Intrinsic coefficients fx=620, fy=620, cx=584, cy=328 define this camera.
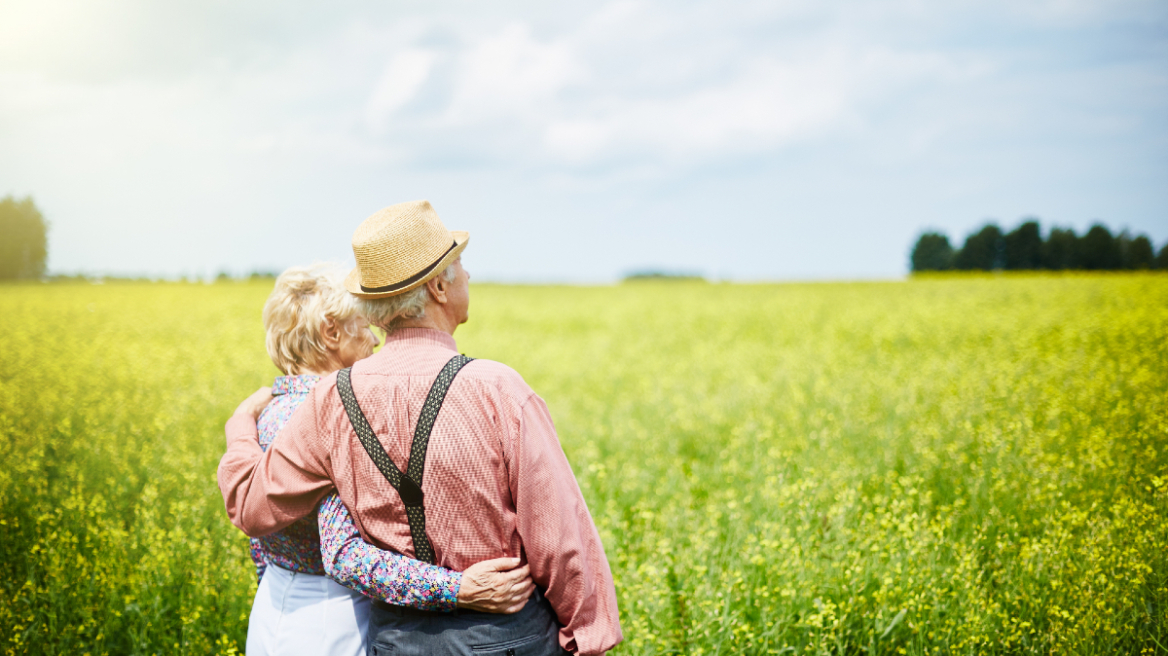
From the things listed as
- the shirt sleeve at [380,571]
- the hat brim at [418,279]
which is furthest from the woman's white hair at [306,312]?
the shirt sleeve at [380,571]

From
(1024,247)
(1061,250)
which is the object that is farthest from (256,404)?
(1024,247)

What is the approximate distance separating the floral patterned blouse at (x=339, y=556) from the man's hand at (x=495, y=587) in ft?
0.12

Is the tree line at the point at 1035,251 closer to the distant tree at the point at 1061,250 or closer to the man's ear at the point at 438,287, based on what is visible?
the distant tree at the point at 1061,250

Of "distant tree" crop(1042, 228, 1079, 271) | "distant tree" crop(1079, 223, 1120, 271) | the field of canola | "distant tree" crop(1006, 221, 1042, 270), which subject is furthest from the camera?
"distant tree" crop(1006, 221, 1042, 270)

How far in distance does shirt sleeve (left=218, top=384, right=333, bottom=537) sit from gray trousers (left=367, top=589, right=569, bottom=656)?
0.42 m

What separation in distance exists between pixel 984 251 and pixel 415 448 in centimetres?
4028

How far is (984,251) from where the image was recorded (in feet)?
113

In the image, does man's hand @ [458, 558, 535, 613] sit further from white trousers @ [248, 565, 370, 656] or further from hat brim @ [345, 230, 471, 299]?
hat brim @ [345, 230, 471, 299]

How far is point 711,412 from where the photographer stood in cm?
750

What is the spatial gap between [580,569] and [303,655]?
106 centimetres

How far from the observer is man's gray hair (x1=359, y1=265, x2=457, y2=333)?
5.91 feet

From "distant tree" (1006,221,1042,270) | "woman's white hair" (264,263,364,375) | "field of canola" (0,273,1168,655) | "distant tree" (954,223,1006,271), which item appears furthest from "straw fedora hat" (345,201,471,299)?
"distant tree" (954,223,1006,271)

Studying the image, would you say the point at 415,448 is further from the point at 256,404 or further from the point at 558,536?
the point at 256,404

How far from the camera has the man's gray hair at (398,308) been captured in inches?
70.9
